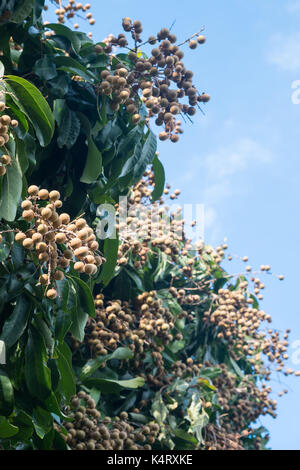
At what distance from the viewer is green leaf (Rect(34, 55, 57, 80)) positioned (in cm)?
227

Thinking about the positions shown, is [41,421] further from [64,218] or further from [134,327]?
[134,327]

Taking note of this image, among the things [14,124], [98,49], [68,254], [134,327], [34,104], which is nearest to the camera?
[68,254]

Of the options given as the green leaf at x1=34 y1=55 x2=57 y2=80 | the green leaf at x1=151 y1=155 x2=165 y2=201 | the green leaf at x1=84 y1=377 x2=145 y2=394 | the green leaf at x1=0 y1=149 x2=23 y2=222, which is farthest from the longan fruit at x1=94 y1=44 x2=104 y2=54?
the green leaf at x1=84 y1=377 x2=145 y2=394

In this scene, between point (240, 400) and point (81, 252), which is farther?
point (240, 400)

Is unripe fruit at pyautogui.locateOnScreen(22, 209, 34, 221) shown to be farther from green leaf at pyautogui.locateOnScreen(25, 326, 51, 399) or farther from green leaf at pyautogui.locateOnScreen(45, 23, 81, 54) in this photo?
green leaf at pyautogui.locateOnScreen(45, 23, 81, 54)

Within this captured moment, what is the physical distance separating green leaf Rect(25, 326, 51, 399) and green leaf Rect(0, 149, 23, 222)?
43 cm

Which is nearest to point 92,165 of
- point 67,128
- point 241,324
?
point 67,128

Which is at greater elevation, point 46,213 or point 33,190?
A: point 33,190

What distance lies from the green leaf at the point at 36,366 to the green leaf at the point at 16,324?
0.21 ft

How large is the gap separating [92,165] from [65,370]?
0.73 m

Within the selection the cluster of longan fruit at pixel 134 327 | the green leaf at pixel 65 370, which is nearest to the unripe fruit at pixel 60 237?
the green leaf at pixel 65 370

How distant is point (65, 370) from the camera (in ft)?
7.03

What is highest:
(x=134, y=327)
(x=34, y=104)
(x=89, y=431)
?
(x=34, y=104)

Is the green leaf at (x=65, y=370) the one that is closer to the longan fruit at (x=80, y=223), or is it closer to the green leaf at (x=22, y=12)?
the longan fruit at (x=80, y=223)
